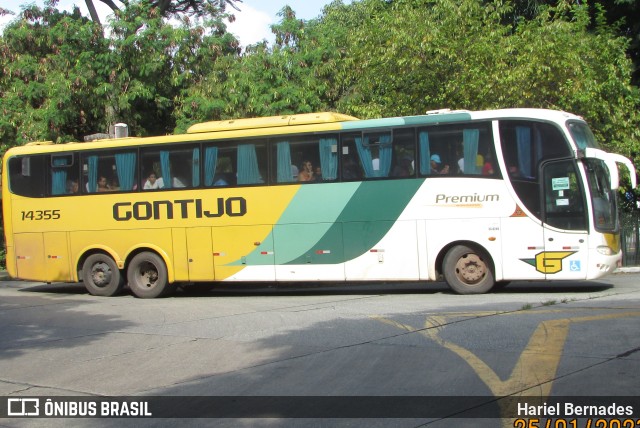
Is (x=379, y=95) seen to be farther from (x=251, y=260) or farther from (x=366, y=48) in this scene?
(x=251, y=260)

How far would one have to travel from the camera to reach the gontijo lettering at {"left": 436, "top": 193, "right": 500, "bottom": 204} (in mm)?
14172

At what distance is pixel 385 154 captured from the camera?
48.8 ft

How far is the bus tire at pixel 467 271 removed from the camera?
1448cm

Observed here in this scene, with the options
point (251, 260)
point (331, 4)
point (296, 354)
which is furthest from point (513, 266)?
point (331, 4)

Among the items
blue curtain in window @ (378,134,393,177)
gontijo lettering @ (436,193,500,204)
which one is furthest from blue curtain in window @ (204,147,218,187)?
gontijo lettering @ (436,193,500,204)

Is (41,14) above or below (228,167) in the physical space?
above

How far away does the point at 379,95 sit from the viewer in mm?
21312

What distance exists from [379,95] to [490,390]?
1537 cm

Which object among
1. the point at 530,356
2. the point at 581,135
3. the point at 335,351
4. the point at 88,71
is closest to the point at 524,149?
the point at 581,135

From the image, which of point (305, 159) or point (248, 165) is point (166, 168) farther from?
point (305, 159)

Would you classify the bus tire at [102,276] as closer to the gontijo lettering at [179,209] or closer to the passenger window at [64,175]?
the gontijo lettering at [179,209]

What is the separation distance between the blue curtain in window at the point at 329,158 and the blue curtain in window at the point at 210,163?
2361 mm

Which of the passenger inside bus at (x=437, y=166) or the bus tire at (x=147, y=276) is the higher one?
the passenger inside bus at (x=437, y=166)

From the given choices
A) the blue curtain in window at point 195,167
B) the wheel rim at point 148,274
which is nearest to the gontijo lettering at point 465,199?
the blue curtain in window at point 195,167
